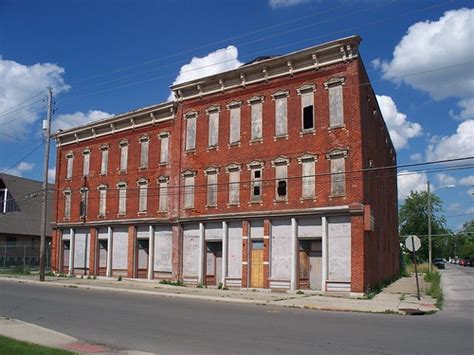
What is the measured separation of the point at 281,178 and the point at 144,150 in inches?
484

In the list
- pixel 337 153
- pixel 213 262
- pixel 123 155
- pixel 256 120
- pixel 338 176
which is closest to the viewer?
pixel 338 176

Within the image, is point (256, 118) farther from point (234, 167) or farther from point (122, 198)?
point (122, 198)

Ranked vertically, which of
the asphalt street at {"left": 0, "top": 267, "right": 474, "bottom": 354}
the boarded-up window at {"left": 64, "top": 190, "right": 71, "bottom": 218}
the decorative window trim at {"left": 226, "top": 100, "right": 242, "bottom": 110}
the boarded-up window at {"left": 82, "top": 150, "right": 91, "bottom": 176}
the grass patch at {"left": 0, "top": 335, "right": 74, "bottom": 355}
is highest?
the decorative window trim at {"left": 226, "top": 100, "right": 242, "bottom": 110}

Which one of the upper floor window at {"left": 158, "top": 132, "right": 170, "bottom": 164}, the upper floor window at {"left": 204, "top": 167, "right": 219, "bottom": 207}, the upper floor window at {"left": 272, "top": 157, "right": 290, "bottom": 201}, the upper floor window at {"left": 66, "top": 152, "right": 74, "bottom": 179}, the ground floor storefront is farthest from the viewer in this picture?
the upper floor window at {"left": 66, "top": 152, "right": 74, "bottom": 179}

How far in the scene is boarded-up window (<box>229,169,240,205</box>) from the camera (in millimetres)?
31203

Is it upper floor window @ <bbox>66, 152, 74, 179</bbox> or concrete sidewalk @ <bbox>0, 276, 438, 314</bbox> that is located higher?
upper floor window @ <bbox>66, 152, 74, 179</bbox>

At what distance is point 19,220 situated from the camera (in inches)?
2190

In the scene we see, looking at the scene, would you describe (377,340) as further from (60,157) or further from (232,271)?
(60,157)

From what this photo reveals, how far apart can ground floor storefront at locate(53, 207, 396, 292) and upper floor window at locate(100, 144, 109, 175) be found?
435 centimetres

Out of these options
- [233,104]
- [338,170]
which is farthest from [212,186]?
[338,170]

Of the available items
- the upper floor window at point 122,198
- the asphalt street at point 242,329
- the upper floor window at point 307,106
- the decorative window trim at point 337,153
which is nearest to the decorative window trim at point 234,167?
the upper floor window at point 307,106

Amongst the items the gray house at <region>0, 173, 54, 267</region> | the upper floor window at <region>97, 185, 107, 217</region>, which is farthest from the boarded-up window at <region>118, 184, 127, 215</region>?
the gray house at <region>0, 173, 54, 267</region>

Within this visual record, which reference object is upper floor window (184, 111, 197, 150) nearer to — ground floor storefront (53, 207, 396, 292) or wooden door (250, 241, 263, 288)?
ground floor storefront (53, 207, 396, 292)

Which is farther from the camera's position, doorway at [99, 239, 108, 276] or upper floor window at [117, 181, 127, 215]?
doorway at [99, 239, 108, 276]
